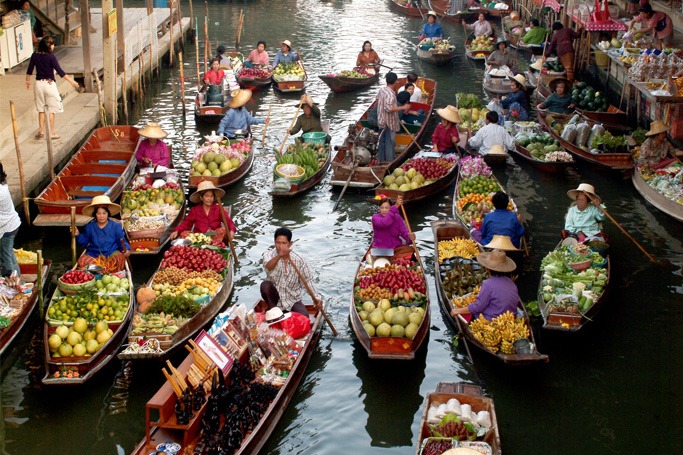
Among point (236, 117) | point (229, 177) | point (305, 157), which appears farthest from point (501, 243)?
point (236, 117)

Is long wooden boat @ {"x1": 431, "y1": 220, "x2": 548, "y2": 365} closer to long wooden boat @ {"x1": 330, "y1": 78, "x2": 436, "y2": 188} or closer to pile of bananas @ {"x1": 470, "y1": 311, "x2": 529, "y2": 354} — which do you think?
pile of bananas @ {"x1": 470, "y1": 311, "x2": 529, "y2": 354}

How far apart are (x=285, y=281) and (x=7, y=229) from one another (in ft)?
11.7

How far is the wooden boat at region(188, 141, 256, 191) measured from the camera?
14336mm

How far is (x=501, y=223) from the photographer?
1141 centimetres

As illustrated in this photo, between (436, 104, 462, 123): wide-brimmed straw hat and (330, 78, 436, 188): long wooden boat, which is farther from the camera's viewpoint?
(436, 104, 462, 123): wide-brimmed straw hat

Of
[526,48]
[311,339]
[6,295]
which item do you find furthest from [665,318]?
[526,48]

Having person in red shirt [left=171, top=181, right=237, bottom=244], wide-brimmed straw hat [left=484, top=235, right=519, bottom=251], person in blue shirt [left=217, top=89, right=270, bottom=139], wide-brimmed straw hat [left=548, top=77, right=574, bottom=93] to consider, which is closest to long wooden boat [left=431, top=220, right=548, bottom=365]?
wide-brimmed straw hat [left=484, top=235, right=519, bottom=251]

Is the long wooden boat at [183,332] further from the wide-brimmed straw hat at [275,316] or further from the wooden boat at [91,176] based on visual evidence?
the wooden boat at [91,176]

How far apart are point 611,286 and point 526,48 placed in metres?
15.8

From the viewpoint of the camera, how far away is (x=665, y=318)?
10.9 m

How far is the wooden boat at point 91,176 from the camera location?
12.5 m

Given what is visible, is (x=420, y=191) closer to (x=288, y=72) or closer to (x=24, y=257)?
(x=24, y=257)

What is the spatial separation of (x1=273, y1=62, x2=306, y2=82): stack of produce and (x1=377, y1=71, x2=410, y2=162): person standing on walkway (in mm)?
6656

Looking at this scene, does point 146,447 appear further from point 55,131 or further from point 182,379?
point 55,131
